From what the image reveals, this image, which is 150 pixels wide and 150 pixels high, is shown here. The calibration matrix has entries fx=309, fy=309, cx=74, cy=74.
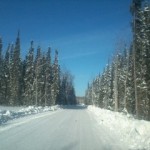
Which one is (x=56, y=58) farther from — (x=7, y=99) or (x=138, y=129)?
(x=138, y=129)

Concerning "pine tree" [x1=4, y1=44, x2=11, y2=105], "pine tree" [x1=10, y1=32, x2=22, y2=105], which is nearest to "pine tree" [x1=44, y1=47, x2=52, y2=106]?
"pine tree" [x1=10, y1=32, x2=22, y2=105]

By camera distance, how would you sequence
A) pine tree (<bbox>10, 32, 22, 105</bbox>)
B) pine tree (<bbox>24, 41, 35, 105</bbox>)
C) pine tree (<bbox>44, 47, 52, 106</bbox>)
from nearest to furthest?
1. pine tree (<bbox>10, 32, 22, 105</bbox>)
2. pine tree (<bbox>24, 41, 35, 105</bbox>)
3. pine tree (<bbox>44, 47, 52, 106</bbox>)

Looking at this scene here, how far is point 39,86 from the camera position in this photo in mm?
77625

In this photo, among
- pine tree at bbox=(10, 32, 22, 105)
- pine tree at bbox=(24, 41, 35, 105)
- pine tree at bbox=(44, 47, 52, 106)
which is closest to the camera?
pine tree at bbox=(10, 32, 22, 105)

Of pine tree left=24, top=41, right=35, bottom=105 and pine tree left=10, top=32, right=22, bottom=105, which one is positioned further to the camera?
pine tree left=24, top=41, right=35, bottom=105

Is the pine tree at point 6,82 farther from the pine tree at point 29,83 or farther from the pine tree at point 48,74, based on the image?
the pine tree at point 48,74

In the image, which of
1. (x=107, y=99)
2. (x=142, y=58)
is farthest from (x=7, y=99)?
(x=142, y=58)

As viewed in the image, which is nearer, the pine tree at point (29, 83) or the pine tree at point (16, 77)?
the pine tree at point (16, 77)

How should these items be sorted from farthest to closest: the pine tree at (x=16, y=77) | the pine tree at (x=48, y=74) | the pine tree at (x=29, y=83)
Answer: the pine tree at (x=48, y=74) < the pine tree at (x=29, y=83) < the pine tree at (x=16, y=77)

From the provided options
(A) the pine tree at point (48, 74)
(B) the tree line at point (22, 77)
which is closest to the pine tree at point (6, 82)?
(B) the tree line at point (22, 77)

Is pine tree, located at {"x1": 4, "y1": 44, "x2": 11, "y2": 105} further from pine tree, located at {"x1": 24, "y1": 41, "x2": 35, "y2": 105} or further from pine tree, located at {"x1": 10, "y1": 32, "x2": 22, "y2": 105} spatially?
pine tree, located at {"x1": 24, "y1": 41, "x2": 35, "y2": 105}

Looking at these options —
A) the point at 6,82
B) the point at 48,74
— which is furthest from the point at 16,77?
the point at 48,74

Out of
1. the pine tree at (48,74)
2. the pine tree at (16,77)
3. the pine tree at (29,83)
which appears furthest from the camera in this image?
the pine tree at (48,74)

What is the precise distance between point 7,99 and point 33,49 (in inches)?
Result: 559
